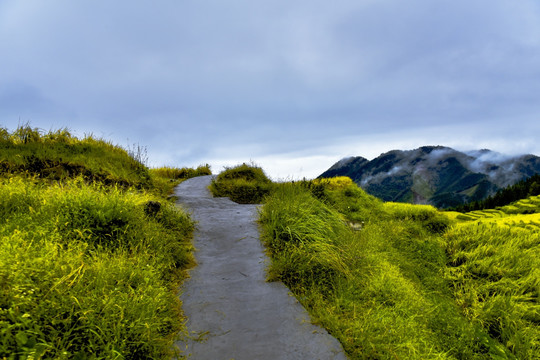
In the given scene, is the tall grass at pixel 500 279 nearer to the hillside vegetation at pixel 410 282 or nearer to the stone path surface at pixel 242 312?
the hillside vegetation at pixel 410 282

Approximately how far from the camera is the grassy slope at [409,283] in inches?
136

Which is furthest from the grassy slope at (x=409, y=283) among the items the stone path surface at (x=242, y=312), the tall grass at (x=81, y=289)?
the tall grass at (x=81, y=289)

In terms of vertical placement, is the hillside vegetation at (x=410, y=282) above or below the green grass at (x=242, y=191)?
below

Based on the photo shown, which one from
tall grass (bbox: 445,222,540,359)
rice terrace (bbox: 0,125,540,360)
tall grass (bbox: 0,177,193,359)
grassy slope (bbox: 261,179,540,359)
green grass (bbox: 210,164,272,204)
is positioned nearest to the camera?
tall grass (bbox: 0,177,193,359)

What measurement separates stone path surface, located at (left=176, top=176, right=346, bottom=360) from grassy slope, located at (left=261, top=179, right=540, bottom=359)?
0.26 metres

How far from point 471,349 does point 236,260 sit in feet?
11.4

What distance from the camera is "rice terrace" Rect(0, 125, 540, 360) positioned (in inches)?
104

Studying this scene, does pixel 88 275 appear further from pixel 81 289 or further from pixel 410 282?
pixel 410 282

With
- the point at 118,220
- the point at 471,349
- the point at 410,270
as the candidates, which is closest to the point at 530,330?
the point at 471,349

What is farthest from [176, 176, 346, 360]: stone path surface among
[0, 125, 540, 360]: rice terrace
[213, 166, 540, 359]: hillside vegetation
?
[213, 166, 540, 359]: hillside vegetation

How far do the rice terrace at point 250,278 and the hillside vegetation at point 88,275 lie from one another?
0.02 meters

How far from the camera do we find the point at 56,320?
246 centimetres

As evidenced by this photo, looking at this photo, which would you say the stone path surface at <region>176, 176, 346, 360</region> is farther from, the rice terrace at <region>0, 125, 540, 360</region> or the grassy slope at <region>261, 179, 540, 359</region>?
the grassy slope at <region>261, 179, 540, 359</region>

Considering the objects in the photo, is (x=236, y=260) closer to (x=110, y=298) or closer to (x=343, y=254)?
(x=343, y=254)
